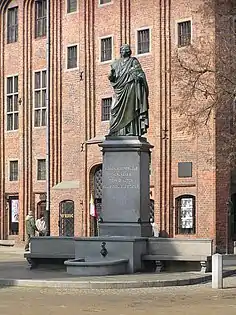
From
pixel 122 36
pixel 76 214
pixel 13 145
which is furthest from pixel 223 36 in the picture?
pixel 13 145

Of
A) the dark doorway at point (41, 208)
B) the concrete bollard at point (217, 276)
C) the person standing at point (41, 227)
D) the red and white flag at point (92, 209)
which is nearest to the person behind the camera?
the concrete bollard at point (217, 276)

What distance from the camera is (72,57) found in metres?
45.4

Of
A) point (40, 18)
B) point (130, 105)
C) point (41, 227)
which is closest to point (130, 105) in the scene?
point (130, 105)

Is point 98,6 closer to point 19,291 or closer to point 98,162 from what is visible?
point 98,162

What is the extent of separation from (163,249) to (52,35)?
87.7ft

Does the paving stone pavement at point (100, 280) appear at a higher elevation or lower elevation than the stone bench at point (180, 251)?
lower

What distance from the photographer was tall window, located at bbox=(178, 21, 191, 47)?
39606mm

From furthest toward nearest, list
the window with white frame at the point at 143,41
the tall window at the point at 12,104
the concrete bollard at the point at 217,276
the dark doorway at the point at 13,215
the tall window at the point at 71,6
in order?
the tall window at the point at 12,104 → the dark doorway at the point at 13,215 → the tall window at the point at 71,6 → the window with white frame at the point at 143,41 → the concrete bollard at the point at 217,276

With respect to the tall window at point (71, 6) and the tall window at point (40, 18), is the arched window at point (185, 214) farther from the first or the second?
the tall window at point (40, 18)

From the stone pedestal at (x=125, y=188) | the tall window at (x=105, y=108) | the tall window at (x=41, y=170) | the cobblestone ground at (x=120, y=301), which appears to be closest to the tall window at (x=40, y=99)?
the tall window at (x=41, y=170)

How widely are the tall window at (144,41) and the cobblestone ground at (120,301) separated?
77.6 ft

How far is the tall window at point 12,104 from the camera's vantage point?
161 feet

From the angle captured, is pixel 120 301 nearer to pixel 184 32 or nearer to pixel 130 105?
pixel 130 105

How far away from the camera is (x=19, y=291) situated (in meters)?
18.2
